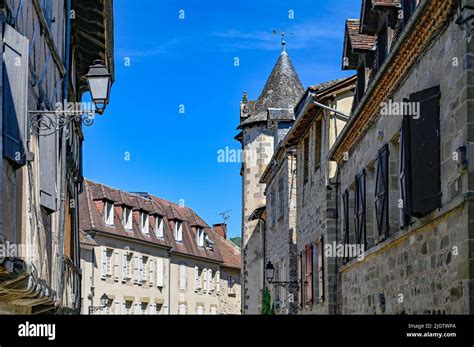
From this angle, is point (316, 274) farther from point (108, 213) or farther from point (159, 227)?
point (159, 227)

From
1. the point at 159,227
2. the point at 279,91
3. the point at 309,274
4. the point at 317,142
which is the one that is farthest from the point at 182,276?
the point at 317,142

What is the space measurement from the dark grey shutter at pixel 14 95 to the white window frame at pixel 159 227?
34447 mm

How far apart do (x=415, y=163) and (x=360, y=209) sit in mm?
4214

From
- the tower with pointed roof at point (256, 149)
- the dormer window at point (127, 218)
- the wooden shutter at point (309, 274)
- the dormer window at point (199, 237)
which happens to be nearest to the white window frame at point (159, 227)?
the dormer window at point (127, 218)

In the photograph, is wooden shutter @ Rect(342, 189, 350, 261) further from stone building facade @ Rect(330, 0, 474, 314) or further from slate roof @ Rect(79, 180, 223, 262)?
slate roof @ Rect(79, 180, 223, 262)

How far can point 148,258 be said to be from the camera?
41469mm

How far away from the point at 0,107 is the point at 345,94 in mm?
11135

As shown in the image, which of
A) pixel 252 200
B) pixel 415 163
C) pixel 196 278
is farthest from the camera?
pixel 196 278

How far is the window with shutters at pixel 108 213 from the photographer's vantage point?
39.0 meters

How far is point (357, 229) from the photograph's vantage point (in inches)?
582

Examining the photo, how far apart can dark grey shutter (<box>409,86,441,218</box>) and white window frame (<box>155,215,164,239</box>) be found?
33.3 m

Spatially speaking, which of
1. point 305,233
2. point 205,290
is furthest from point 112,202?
point 305,233

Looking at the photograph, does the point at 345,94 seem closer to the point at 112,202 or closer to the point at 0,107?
the point at 0,107

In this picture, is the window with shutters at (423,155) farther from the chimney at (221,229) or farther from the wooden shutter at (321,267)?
the chimney at (221,229)
